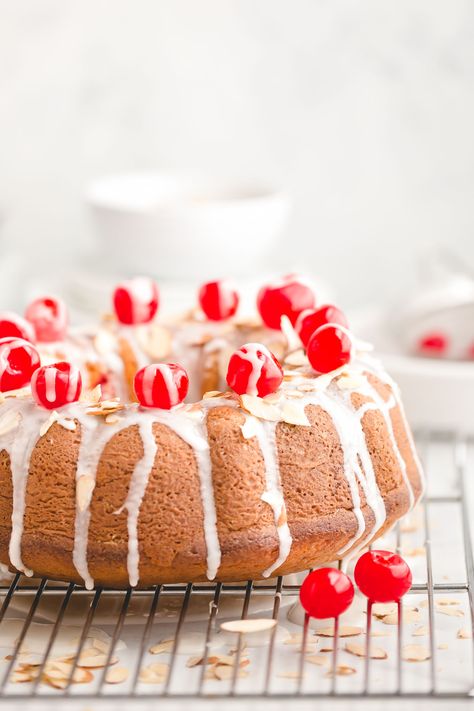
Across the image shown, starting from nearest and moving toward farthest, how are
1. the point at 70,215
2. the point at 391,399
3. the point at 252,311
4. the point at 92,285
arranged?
the point at 391,399 → the point at 252,311 → the point at 92,285 → the point at 70,215

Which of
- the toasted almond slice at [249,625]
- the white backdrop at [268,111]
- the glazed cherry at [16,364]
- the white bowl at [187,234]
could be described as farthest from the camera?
the white backdrop at [268,111]

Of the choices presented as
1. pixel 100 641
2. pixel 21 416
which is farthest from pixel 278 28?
pixel 100 641

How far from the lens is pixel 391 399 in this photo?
5.70ft

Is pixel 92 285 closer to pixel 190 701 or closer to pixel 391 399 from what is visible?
pixel 391 399

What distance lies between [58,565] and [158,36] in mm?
1908

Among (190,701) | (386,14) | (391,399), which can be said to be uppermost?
(386,14)

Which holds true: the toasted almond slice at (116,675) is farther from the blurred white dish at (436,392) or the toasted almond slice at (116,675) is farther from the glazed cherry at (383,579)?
the blurred white dish at (436,392)

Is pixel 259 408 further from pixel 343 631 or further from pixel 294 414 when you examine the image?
pixel 343 631

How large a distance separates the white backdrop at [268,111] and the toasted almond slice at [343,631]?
1843mm

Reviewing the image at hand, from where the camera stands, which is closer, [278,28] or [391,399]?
[391,399]

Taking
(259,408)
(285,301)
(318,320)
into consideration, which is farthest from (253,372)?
(285,301)

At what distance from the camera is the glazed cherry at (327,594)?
151 centimetres

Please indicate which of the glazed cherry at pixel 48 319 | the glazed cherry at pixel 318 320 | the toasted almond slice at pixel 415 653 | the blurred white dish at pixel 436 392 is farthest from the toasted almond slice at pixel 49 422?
the blurred white dish at pixel 436 392

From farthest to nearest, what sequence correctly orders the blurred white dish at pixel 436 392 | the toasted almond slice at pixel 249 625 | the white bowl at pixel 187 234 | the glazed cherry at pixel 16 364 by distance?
the white bowl at pixel 187 234, the blurred white dish at pixel 436 392, the glazed cherry at pixel 16 364, the toasted almond slice at pixel 249 625
